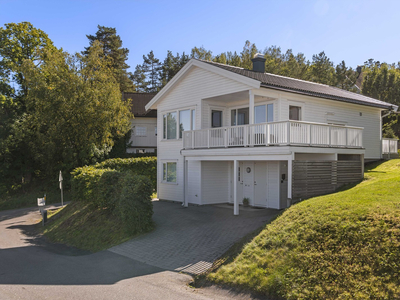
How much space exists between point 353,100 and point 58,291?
1647 centimetres

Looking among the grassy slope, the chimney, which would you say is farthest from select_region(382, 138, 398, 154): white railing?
the grassy slope

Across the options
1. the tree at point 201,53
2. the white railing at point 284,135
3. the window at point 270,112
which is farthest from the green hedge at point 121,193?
the tree at point 201,53

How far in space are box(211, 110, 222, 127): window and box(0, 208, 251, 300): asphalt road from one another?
9692 mm

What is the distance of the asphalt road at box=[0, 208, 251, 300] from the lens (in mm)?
7781

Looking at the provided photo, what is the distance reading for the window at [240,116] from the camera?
62.1ft

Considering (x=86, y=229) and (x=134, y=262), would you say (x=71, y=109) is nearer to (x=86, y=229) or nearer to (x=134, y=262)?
(x=86, y=229)

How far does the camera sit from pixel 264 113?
55.6ft

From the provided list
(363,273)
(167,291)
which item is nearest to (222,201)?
(167,291)

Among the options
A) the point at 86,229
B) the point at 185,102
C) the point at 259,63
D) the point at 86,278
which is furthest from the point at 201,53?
the point at 86,278

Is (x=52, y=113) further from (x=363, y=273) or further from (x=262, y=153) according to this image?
(x=363, y=273)

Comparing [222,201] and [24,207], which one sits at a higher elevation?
[222,201]

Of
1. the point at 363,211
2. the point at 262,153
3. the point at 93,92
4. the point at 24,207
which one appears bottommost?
the point at 24,207

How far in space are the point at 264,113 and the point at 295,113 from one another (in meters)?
1.47

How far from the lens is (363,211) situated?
842 cm
